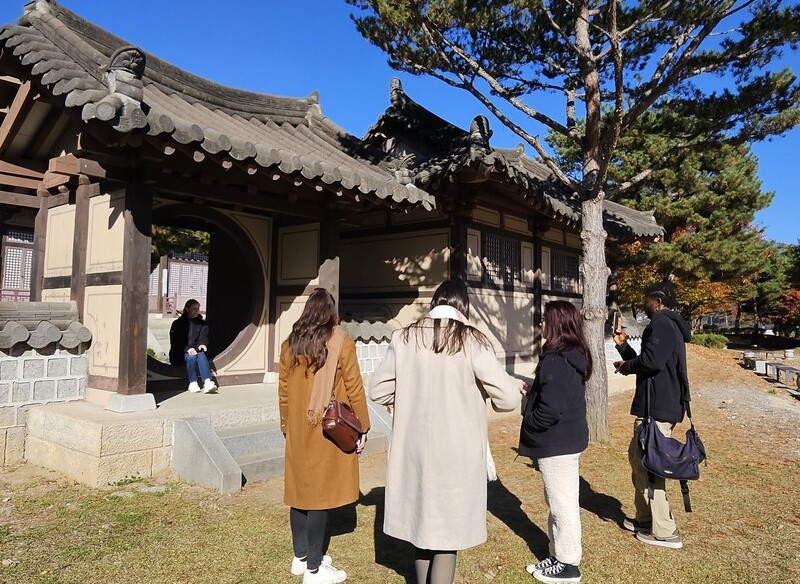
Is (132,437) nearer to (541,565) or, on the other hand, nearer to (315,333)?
(315,333)

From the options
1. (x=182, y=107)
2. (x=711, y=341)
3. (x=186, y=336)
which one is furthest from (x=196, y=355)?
(x=711, y=341)

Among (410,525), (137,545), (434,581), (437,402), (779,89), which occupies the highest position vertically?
(779,89)

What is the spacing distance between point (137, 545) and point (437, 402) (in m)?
2.62

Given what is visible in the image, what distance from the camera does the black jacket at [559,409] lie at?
11.3 feet

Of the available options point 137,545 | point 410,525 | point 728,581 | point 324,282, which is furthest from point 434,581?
point 324,282

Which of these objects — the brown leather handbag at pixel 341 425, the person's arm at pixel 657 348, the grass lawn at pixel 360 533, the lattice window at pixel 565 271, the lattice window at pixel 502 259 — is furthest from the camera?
the lattice window at pixel 565 271

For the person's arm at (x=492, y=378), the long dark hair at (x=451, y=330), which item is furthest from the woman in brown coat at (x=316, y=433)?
the person's arm at (x=492, y=378)

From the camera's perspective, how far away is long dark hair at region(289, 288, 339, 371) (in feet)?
11.2

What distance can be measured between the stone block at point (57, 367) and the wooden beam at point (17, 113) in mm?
2882

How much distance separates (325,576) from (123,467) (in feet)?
9.03

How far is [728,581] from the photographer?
3590mm

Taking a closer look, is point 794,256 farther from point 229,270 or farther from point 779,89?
point 229,270

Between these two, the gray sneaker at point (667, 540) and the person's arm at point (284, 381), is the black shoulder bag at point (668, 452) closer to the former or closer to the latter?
the gray sneaker at point (667, 540)

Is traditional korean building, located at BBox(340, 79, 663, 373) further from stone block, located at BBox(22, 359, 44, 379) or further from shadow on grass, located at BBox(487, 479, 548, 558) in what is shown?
stone block, located at BBox(22, 359, 44, 379)
